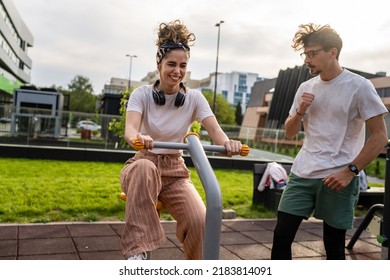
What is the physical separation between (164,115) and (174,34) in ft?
1.41

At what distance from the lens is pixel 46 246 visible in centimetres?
336

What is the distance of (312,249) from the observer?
3.88m

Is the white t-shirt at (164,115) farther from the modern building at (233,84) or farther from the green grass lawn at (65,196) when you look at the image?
the modern building at (233,84)

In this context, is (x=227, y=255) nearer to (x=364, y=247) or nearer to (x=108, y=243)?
(x=108, y=243)

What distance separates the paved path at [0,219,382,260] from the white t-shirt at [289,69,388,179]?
5.02 ft

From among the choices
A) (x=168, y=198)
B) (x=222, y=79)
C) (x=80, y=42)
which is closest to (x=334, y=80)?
(x=168, y=198)

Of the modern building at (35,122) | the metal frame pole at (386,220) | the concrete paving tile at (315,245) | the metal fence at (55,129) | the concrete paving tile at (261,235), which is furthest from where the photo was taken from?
the modern building at (35,122)

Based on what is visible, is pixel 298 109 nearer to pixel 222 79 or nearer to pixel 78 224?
pixel 78 224

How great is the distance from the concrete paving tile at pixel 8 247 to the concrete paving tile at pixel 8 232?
0.38 feet

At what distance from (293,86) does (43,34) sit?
2624cm

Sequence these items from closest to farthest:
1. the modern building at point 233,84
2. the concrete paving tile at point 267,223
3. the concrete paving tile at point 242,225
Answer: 1. the concrete paving tile at point 242,225
2. the concrete paving tile at point 267,223
3. the modern building at point 233,84

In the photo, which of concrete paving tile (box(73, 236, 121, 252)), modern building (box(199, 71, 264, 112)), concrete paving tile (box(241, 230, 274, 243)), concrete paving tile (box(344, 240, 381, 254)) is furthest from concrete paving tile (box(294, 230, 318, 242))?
modern building (box(199, 71, 264, 112))

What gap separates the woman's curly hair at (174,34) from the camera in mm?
2156

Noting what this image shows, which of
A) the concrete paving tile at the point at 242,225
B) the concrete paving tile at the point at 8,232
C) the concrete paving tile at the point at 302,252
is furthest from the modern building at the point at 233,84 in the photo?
the concrete paving tile at the point at 8,232
